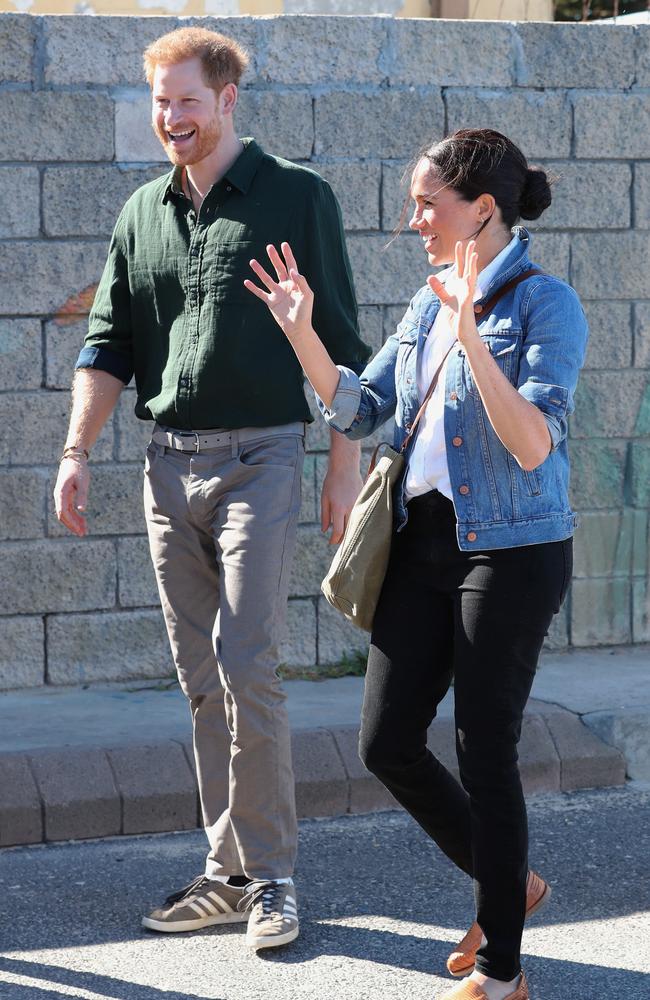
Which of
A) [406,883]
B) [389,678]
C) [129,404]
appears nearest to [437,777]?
[389,678]

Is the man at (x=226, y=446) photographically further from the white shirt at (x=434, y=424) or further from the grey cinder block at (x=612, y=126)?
the grey cinder block at (x=612, y=126)

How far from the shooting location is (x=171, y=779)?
4762mm

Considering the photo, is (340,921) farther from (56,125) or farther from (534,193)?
(56,125)

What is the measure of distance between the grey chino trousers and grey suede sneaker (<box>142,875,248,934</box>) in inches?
2.2

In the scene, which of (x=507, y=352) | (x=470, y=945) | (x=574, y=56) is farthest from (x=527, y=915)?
(x=574, y=56)

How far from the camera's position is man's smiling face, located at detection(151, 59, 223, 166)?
12.3 feet

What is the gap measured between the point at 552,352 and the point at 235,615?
1119 millimetres

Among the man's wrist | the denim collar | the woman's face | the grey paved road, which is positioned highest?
the woman's face

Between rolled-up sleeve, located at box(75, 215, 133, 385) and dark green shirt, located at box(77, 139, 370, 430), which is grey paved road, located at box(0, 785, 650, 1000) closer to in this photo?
dark green shirt, located at box(77, 139, 370, 430)

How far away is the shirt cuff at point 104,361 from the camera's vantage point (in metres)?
4.04

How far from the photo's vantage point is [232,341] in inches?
150

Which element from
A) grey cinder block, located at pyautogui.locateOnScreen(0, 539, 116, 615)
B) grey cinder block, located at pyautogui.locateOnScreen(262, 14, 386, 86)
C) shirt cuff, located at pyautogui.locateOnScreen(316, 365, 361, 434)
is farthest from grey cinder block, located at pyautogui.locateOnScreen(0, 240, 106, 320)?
shirt cuff, located at pyautogui.locateOnScreen(316, 365, 361, 434)

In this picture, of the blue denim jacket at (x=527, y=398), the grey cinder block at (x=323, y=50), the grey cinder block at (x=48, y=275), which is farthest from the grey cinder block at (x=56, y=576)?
the blue denim jacket at (x=527, y=398)

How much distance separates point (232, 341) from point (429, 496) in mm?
785
